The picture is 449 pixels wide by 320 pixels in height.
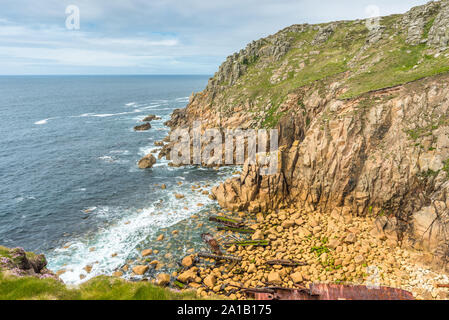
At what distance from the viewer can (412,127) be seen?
35062 millimetres

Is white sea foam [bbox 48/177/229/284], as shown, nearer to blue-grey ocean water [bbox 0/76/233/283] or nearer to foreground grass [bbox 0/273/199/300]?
blue-grey ocean water [bbox 0/76/233/283]

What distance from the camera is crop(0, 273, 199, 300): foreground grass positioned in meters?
15.3

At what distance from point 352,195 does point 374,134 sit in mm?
10187

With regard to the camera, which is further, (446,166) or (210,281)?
(446,166)

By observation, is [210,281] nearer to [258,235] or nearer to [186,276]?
[186,276]

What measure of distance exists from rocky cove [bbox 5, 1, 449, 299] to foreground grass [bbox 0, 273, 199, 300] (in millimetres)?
12119

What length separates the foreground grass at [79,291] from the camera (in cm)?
1533

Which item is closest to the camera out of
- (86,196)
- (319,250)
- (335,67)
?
(319,250)

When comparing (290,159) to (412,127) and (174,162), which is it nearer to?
(412,127)

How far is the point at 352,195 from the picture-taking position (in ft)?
121

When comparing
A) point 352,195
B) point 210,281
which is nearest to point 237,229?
point 210,281

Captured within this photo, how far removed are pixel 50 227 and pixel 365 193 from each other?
167 ft

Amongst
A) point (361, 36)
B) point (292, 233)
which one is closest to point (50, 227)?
point (292, 233)

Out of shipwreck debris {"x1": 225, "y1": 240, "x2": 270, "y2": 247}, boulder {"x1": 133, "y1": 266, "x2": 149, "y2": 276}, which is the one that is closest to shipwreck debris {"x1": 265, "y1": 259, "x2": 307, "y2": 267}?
shipwreck debris {"x1": 225, "y1": 240, "x2": 270, "y2": 247}
